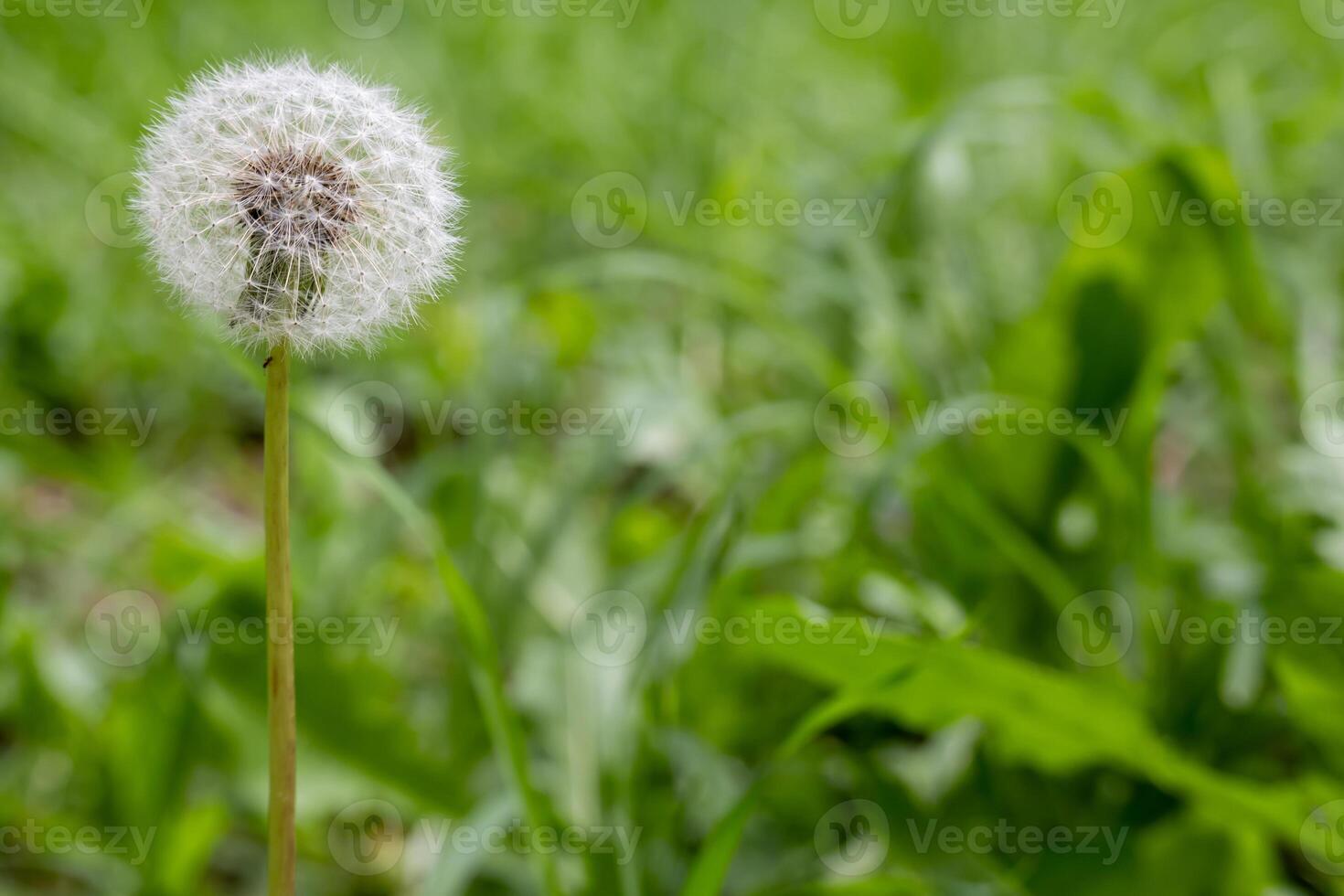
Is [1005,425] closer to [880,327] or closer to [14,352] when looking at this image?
[880,327]

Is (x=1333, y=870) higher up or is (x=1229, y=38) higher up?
(x=1229, y=38)

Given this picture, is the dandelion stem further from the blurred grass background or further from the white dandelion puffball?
the blurred grass background

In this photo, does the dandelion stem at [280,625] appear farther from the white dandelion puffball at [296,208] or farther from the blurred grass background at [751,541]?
the blurred grass background at [751,541]

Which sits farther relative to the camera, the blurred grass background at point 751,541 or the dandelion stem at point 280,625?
the blurred grass background at point 751,541

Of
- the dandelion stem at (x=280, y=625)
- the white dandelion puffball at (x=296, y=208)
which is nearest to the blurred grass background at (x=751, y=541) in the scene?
the white dandelion puffball at (x=296, y=208)

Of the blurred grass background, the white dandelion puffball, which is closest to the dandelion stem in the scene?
the white dandelion puffball

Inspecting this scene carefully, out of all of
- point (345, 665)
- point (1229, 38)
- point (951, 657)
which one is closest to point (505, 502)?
point (345, 665)
